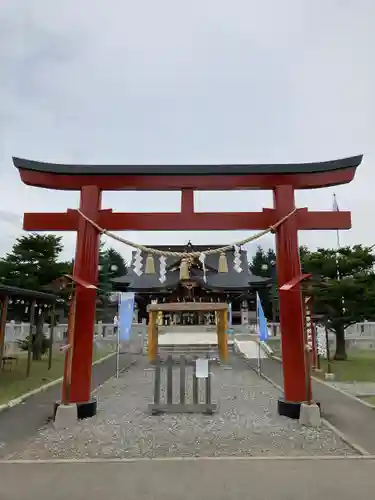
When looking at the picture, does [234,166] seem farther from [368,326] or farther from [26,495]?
[368,326]

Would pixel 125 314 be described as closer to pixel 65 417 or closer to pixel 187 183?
pixel 65 417

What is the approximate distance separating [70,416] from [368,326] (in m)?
25.2

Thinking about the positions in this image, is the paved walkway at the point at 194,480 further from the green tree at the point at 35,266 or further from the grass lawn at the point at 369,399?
the green tree at the point at 35,266

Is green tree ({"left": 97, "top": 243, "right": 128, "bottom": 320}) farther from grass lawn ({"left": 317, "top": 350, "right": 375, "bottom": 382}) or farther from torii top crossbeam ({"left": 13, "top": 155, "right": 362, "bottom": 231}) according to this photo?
torii top crossbeam ({"left": 13, "top": 155, "right": 362, "bottom": 231})

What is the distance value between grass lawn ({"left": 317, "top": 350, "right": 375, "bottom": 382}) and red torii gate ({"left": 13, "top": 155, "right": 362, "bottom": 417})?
761 centimetres

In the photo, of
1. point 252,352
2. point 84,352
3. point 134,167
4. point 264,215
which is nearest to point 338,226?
point 264,215

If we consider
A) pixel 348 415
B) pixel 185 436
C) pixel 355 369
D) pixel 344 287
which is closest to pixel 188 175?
pixel 185 436

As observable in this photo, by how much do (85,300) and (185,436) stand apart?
357cm

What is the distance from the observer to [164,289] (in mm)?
34812

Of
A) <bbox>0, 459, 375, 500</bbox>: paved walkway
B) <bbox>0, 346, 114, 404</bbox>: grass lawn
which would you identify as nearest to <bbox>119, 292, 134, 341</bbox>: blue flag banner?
<bbox>0, 346, 114, 404</bbox>: grass lawn

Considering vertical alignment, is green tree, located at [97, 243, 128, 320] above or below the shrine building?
above

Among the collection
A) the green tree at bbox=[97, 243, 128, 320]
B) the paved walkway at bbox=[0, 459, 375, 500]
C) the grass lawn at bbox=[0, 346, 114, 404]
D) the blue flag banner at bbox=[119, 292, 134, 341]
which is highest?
the green tree at bbox=[97, 243, 128, 320]

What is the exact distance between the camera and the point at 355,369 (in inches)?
659

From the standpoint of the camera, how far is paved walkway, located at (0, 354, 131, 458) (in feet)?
21.7
